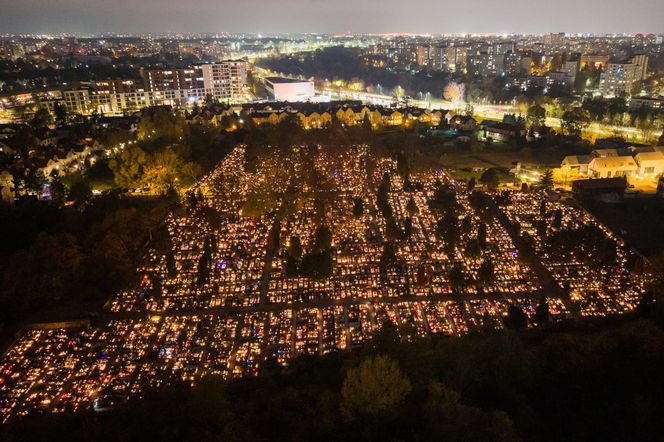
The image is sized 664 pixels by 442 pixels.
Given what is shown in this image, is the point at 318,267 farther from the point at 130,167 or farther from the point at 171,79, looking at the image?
the point at 171,79

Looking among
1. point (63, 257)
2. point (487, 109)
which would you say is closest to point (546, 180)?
point (63, 257)

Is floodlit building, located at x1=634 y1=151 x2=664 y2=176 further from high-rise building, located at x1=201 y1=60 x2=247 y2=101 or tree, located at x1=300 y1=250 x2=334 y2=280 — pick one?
high-rise building, located at x1=201 y1=60 x2=247 y2=101

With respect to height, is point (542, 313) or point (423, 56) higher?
point (423, 56)

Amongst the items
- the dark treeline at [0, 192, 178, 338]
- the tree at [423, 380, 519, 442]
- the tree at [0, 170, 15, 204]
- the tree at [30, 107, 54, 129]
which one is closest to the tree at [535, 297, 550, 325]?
the tree at [423, 380, 519, 442]

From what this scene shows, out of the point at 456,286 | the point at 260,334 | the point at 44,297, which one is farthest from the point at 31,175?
the point at 456,286

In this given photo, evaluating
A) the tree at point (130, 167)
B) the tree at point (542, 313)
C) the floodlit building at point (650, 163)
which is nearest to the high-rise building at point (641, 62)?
the floodlit building at point (650, 163)

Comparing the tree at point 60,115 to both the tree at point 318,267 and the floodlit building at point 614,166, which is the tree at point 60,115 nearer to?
the tree at point 318,267

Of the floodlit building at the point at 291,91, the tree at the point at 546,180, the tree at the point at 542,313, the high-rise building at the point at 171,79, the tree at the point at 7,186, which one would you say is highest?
the high-rise building at the point at 171,79

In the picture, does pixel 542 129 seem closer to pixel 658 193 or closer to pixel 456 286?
pixel 658 193
